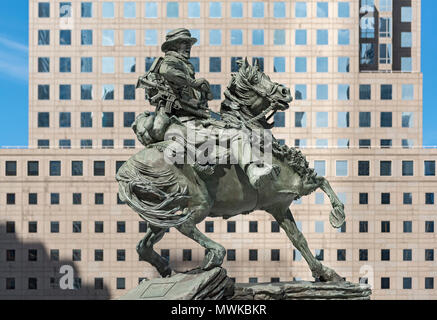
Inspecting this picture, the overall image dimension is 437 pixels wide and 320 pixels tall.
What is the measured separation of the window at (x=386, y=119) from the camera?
229 feet

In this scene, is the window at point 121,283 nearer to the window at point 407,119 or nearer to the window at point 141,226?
the window at point 141,226

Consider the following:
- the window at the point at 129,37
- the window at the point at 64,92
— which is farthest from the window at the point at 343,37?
the window at the point at 64,92

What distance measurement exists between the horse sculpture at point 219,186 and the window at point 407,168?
4995cm

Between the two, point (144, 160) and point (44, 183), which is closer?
point (144, 160)

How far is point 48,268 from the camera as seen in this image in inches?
2692

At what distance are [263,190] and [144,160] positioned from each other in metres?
2.85

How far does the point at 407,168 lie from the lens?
68.0m

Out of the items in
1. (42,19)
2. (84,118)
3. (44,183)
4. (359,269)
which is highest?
(42,19)

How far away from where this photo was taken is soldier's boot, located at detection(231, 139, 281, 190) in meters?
17.3

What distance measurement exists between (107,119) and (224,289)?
178ft

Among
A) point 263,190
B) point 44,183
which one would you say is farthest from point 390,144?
point 263,190
